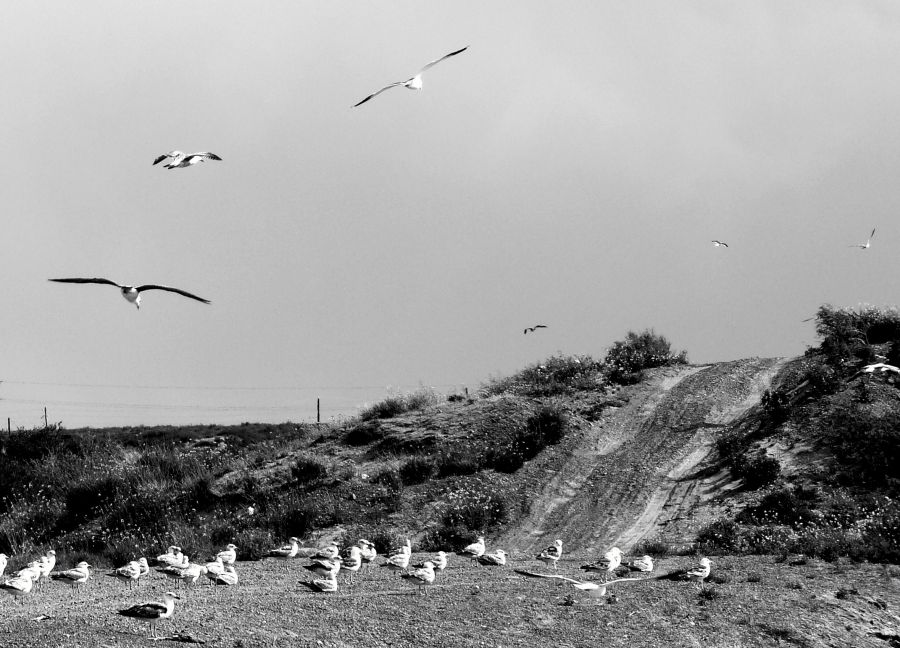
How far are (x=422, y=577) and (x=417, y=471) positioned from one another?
13463 millimetres

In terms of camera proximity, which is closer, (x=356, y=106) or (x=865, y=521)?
(x=356, y=106)

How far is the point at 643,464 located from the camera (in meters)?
31.2

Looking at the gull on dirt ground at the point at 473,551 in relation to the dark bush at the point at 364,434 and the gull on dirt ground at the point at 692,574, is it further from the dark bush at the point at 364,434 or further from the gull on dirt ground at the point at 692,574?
the dark bush at the point at 364,434

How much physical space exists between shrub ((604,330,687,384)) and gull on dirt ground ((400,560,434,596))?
21.5 metres

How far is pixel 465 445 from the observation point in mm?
33469

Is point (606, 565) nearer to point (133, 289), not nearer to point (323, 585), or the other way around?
point (323, 585)

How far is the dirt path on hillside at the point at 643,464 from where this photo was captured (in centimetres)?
2716

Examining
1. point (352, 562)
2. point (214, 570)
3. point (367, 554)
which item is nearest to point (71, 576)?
point (214, 570)

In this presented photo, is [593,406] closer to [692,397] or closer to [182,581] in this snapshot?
[692,397]

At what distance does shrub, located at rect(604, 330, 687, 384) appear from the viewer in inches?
1551

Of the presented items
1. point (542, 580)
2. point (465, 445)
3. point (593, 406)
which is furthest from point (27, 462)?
point (542, 580)

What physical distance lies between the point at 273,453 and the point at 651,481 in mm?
13827

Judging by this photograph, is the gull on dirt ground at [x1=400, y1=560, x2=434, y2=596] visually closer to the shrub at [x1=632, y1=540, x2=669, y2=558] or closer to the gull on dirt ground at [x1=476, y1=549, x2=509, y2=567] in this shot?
the gull on dirt ground at [x1=476, y1=549, x2=509, y2=567]

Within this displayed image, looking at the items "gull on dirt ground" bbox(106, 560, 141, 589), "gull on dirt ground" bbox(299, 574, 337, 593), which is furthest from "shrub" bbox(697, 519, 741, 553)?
"gull on dirt ground" bbox(106, 560, 141, 589)
